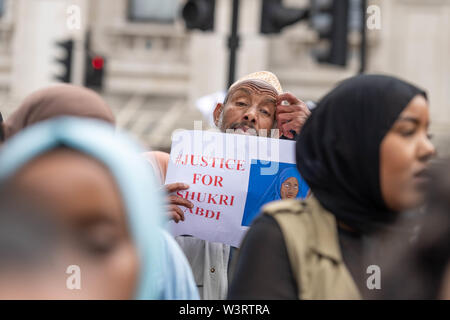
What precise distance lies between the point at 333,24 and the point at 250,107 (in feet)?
17.6

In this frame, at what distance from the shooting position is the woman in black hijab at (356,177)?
76.0 inches

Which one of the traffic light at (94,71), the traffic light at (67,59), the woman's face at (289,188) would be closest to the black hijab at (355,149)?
the woman's face at (289,188)

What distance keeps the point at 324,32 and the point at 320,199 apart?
6592mm

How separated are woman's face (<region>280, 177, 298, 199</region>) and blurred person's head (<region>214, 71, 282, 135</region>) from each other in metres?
0.38

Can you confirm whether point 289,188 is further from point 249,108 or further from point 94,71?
point 94,71

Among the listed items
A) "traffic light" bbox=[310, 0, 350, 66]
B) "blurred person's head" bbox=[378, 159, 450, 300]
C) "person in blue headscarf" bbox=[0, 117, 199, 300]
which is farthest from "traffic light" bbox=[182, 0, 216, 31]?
"person in blue headscarf" bbox=[0, 117, 199, 300]

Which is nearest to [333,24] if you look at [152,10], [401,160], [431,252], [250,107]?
[250,107]

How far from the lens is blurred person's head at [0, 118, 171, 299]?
4.04 feet

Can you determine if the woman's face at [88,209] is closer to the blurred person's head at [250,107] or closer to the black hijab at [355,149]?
the black hijab at [355,149]

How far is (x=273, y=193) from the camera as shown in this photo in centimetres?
282

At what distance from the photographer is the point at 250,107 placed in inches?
126

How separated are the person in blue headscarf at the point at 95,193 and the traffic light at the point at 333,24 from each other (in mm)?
6984
